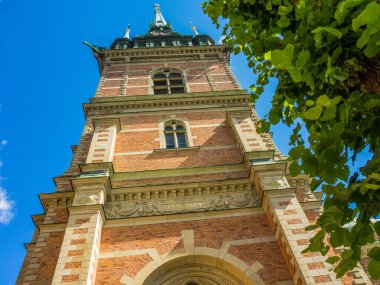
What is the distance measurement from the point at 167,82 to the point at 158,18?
91.2 feet

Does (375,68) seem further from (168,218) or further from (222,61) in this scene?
(222,61)

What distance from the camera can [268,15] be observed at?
17.6 feet

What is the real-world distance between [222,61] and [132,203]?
15.5m

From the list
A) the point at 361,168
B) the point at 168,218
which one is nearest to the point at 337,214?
the point at 361,168

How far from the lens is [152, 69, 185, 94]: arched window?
2036 centimetres

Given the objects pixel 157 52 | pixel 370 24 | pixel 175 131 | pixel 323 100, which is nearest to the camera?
pixel 370 24

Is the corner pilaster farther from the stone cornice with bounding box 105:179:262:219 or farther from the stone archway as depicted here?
the stone archway

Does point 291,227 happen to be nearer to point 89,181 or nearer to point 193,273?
point 193,273

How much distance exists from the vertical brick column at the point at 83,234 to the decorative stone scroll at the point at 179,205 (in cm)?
62

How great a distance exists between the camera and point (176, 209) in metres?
10.8

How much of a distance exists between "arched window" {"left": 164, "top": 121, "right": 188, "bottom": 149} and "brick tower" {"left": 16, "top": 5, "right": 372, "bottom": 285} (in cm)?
5

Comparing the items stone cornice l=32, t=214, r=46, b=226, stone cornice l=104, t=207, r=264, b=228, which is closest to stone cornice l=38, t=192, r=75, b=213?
stone cornice l=32, t=214, r=46, b=226

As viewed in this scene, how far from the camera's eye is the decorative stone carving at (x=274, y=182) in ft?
34.6

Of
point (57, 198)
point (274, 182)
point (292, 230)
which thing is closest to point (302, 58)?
point (292, 230)
